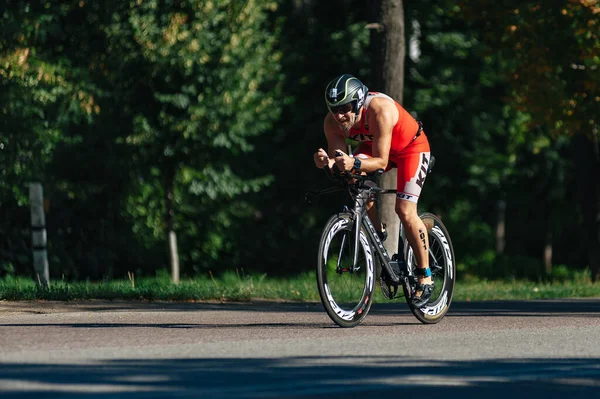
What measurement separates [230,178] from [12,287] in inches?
644

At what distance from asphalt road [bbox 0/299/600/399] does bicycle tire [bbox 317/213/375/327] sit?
0.16 metres

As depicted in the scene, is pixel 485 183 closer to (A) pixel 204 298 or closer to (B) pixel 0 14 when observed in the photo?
(B) pixel 0 14

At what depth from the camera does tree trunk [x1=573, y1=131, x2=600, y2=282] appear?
70.8ft

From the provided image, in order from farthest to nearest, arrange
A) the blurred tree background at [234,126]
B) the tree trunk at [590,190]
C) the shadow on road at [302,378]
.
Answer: the tree trunk at [590,190]
the blurred tree background at [234,126]
the shadow on road at [302,378]

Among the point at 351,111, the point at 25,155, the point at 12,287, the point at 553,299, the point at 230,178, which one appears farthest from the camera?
the point at 230,178

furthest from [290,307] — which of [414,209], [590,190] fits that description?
[590,190]

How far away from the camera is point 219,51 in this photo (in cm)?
2544

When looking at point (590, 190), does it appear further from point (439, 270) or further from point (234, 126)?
point (439, 270)

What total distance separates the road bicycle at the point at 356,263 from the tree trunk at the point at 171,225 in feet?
59.8

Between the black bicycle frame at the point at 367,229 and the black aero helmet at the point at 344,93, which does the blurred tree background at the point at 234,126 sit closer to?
the black bicycle frame at the point at 367,229

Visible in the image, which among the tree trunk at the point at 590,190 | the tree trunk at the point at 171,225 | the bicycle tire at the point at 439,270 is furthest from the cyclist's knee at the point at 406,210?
the tree trunk at the point at 171,225

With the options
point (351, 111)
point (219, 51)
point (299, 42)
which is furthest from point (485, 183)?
point (351, 111)

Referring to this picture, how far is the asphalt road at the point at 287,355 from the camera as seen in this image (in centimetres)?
593

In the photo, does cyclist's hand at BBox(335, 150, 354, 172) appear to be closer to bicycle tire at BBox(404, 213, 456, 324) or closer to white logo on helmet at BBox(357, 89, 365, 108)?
white logo on helmet at BBox(357, 89, 365, 108)
